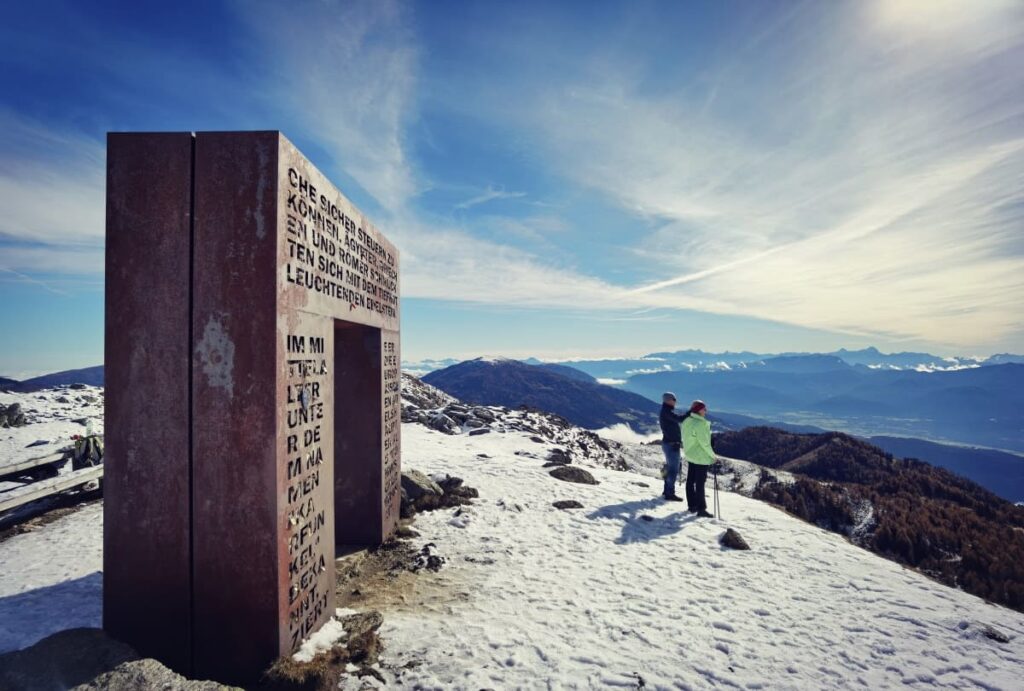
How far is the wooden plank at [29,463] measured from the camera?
9.72 meters

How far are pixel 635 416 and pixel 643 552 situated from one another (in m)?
192

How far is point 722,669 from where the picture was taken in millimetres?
4977

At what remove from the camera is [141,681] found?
12.0ft

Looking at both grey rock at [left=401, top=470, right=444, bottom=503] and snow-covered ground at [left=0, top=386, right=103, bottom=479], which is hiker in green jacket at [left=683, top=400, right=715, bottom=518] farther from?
snow-covered ground at [left=0, top=386, right=103, bottom=479]

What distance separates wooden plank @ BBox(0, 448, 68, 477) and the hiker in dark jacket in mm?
15185

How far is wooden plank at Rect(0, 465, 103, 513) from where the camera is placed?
802cm

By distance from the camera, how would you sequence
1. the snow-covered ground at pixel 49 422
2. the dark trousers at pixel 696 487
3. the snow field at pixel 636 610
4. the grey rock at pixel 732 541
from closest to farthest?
the snow field at pixel 636 610 < the grey rock at pixel 732 541 < the dark trousers at pixel 696 487 < the snow-covered ground at pixel 49 422

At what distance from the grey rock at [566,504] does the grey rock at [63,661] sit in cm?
835

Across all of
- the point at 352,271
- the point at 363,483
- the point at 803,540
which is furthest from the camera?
the point at 803,540

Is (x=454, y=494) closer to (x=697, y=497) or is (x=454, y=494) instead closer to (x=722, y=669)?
(x=697, y=497)

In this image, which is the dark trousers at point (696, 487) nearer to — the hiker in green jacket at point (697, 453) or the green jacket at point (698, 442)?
the hiker in green jacket at point (697, 453)

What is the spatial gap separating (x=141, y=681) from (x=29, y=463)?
10.8 meters

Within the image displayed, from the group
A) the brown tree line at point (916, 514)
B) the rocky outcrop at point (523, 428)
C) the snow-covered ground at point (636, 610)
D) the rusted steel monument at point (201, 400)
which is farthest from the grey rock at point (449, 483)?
the brown tree line at point (916, 514)

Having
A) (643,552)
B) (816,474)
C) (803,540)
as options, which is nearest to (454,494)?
(643,552)
